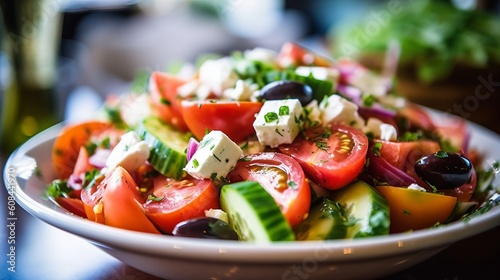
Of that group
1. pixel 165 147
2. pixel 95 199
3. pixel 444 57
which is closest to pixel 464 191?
pixel 165 147

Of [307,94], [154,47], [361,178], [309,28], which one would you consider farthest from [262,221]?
[309,28]

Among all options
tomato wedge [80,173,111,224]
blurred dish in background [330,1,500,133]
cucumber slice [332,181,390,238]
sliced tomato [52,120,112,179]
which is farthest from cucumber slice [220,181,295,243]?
blurred dish in background [330,1,500,133]

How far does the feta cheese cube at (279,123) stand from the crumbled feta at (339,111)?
0.08m

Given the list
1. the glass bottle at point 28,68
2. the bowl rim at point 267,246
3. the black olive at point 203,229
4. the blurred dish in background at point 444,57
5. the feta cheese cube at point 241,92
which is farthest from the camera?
the blurred dish in background at point 444,57

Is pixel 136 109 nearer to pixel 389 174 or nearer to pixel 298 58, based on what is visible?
pixel 298 58

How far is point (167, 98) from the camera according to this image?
1.39 metres

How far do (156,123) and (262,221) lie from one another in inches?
20.2

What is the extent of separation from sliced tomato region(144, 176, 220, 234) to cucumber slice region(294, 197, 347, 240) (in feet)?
0.53

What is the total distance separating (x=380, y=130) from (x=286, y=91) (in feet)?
0.74

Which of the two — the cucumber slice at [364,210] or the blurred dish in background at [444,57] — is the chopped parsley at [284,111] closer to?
the cucumber slice at [364,210]

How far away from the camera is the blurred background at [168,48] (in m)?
1.96

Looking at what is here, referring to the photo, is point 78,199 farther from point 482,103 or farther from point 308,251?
point 482,103

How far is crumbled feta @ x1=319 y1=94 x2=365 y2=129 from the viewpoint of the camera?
1.21 meters

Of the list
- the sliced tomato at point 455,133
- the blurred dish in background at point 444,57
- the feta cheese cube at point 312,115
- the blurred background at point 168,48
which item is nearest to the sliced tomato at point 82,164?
the feta cheese cube at point 312,115
